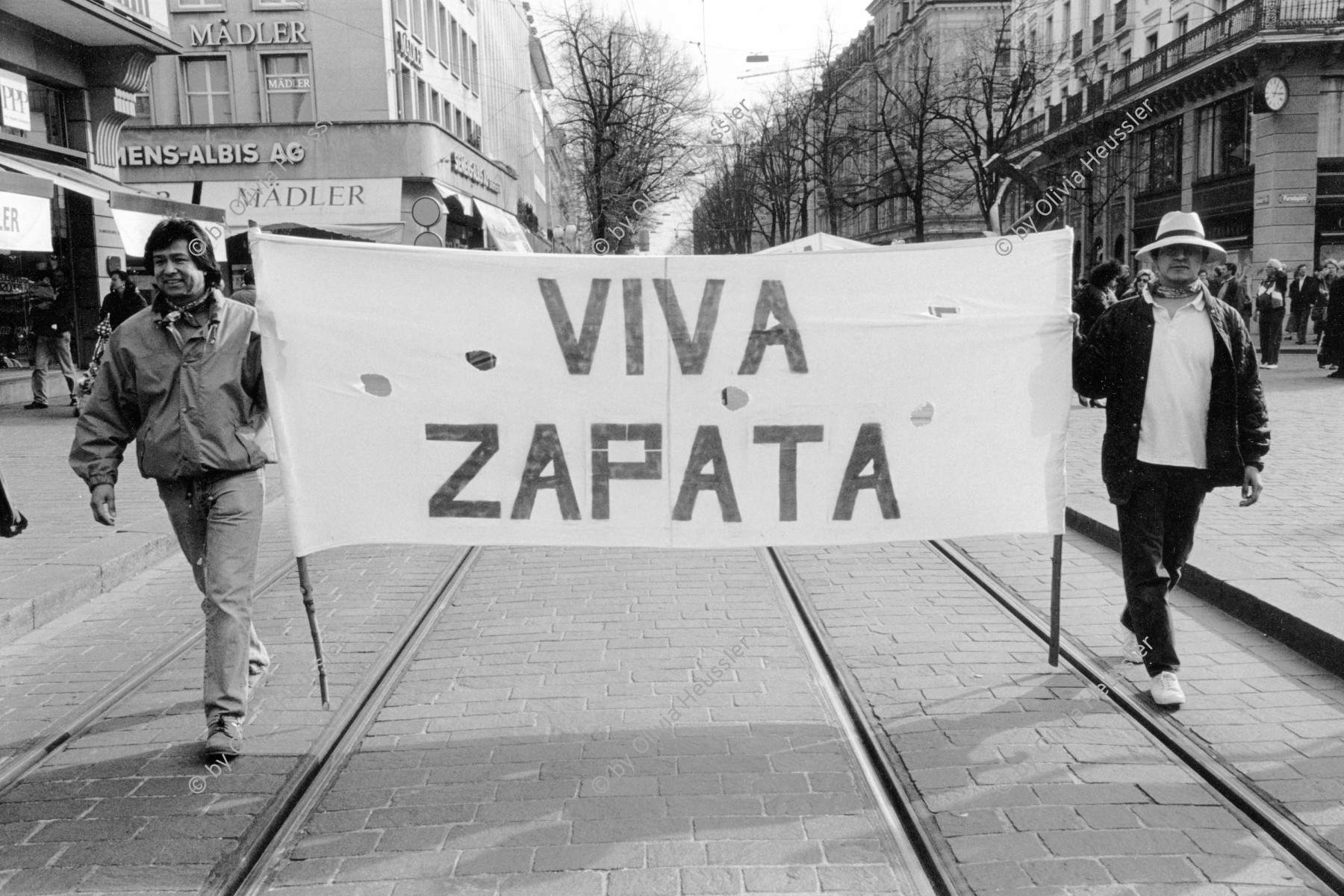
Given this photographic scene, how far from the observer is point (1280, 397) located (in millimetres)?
16422

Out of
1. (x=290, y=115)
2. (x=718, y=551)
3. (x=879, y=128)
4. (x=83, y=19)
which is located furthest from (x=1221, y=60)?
(x=718, y=551)

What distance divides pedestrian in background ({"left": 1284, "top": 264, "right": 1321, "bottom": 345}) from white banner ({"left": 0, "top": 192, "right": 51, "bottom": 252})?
2283cm

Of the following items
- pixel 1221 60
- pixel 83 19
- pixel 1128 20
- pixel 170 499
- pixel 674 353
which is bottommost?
pixel 170 499

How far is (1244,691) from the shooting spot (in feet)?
15.8

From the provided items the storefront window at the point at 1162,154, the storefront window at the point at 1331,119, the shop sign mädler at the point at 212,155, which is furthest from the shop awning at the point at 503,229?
the storefront window at the point at 1331,119

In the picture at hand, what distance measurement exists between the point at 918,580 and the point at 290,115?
3060 cm

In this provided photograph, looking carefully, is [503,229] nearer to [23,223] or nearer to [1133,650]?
[23,223]

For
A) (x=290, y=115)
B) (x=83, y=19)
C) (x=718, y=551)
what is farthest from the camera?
(x=290, y=115)

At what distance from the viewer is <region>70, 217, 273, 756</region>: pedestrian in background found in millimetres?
4316

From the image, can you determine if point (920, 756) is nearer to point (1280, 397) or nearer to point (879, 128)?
point (1280, 397)

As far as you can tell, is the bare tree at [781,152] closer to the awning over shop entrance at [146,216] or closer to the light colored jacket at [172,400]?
the awning over shop entrance at [146,216]

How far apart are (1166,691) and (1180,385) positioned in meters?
1.18

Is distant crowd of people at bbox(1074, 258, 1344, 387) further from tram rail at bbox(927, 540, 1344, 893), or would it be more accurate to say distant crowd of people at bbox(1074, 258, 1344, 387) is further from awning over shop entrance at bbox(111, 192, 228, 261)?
awning over shop entrance at bbox(111, 192, 228, 261)

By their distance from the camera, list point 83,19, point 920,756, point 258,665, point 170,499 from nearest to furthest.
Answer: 1. point 920,756
2. point 170,499
3. point 258,665
4. point 83,19
